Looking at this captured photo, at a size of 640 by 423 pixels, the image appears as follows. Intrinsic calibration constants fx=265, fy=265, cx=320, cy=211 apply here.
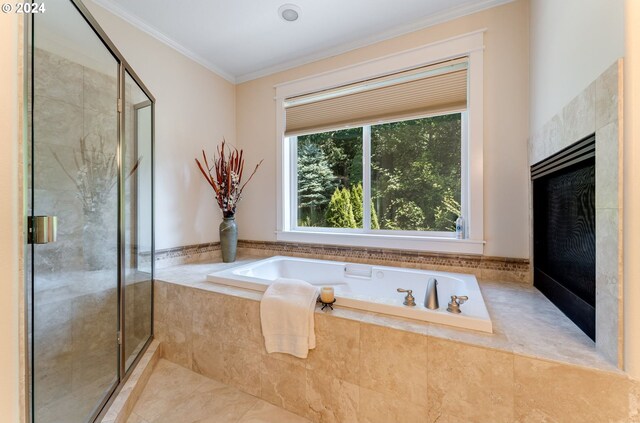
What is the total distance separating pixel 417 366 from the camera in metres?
1.12

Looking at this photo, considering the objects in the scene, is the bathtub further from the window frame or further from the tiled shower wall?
the tiled shower wall

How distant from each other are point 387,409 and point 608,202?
1.17 m

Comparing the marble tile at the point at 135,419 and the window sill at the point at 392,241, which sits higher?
the window sill at the point at 392,241

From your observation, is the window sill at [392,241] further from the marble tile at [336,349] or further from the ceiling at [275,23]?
the ceiling at [275,23]

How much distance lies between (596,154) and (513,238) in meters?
1.02

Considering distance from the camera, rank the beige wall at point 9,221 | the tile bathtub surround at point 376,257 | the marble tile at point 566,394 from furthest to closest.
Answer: the tile bathtub surround at point 376,257 → the marble tile at point 566,394 → the beige wall at point 9,221

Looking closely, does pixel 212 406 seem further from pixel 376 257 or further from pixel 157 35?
pixel 157 35

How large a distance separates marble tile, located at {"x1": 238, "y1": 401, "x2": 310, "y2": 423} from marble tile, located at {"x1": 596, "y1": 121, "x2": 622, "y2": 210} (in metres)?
1.61

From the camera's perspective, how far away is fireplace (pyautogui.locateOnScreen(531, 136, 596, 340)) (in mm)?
1111

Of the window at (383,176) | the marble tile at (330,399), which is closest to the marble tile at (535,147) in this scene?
the window at (383,176)

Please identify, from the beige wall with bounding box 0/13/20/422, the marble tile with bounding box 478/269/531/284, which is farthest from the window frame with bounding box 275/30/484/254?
the beige wall with bounding box 0/13/20/422

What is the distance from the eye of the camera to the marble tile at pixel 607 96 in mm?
881

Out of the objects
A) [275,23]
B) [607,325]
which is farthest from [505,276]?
[275,23]

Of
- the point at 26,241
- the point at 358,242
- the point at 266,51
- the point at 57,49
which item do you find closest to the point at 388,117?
the point at 358,242
